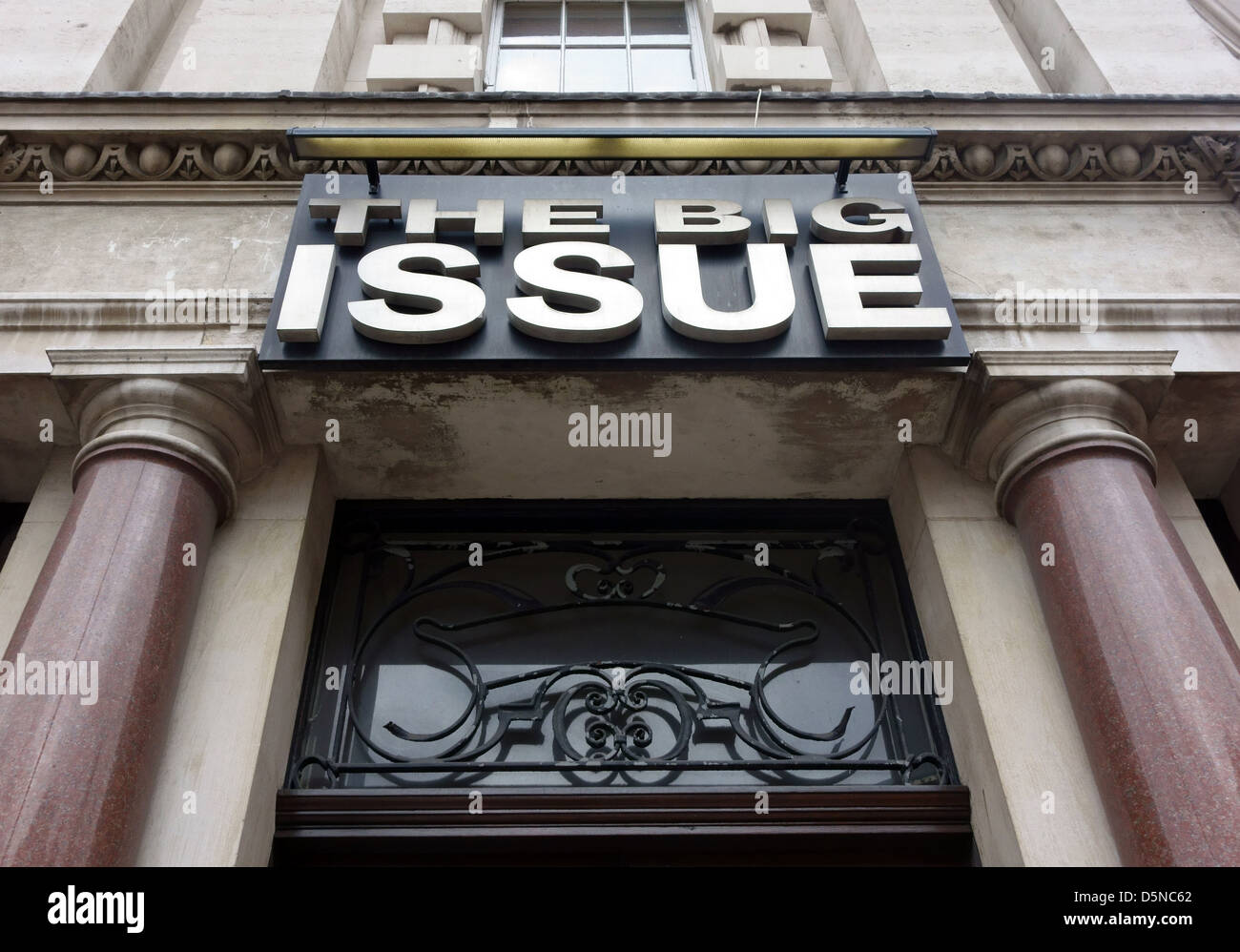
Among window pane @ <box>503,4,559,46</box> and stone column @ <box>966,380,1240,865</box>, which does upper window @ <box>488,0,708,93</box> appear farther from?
stone column @ <box>966,380,1240,865</box>

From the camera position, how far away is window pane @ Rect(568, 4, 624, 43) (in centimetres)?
989

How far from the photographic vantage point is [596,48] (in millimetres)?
9742

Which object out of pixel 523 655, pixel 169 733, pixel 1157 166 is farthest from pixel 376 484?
pixel 1157 166

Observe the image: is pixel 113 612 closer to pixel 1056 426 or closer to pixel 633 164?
pixel 633 164

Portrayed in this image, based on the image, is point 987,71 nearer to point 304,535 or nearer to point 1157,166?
point 1157,166

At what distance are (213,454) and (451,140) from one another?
233 cm

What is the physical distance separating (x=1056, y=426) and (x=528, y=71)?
20.1 feet

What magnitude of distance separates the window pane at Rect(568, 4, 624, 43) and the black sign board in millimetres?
3899

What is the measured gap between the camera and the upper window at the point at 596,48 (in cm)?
932

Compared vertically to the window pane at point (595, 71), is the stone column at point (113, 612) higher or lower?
lower

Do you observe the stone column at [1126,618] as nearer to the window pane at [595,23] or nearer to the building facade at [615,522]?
the building facade at [615,522]

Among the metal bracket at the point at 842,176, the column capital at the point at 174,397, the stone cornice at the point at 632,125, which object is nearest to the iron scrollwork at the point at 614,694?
the column capital at the point at 174,397

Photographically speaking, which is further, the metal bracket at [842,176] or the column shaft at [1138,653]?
the metal bracket at [842,176]

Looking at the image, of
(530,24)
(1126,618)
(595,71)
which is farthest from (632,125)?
(1126,618)
